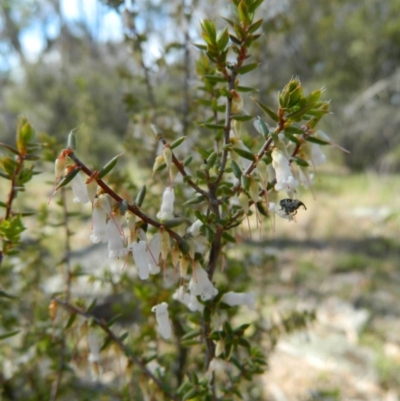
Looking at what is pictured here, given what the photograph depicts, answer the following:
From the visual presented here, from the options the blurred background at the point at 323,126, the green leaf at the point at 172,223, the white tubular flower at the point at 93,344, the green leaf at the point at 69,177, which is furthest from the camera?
the blurred background at the point at 323,126

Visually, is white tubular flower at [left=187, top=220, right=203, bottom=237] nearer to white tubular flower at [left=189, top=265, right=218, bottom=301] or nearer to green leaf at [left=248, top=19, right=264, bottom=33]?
white tubular flower at [left=189, top=265, right=218, bottom=301]

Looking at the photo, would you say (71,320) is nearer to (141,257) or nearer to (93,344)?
(93,344)

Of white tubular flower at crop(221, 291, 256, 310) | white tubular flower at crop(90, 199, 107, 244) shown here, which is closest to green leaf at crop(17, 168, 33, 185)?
white tubular flower at crop(90, 199, 107, 244)

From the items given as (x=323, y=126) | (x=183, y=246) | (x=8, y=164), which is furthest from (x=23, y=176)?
(x=323, y=126)

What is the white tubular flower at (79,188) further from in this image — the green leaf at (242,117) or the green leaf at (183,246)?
the green leaf at (242,117)

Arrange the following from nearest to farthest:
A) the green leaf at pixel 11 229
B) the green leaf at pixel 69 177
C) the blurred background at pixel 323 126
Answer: the green leaf at pixel 69 177, the green leaf at pixel 11 229, the blurred background at pixel 323 126

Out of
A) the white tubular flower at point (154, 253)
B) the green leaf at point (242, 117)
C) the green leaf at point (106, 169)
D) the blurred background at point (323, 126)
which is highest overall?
the blurred background at point (323, 126)

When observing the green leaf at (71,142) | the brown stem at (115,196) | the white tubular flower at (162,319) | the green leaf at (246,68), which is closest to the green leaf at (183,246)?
the brown stem at (115,196)
